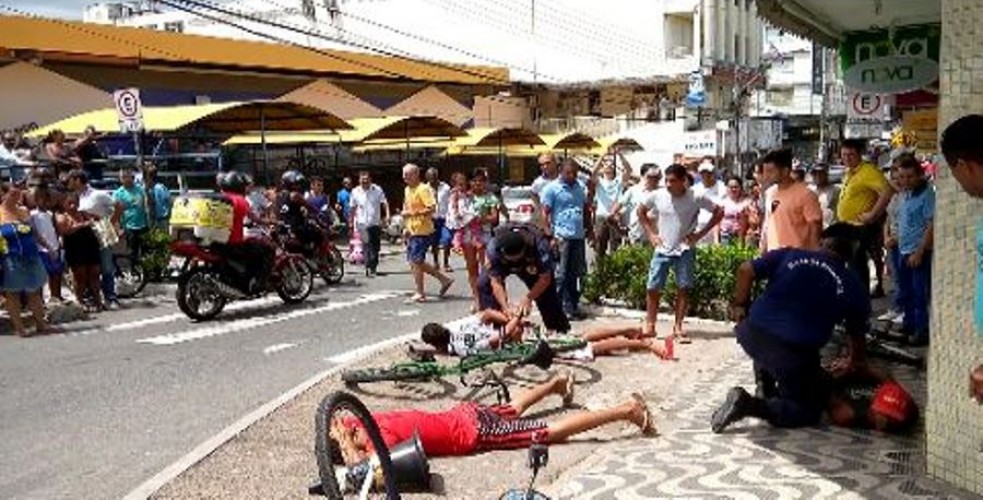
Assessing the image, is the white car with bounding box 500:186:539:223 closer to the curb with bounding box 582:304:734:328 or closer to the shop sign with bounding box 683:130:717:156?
the curb with bounding box 582:304:734:328

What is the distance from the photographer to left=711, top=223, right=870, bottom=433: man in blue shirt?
19.1 ft

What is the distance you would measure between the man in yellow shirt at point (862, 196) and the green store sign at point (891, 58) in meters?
1.35

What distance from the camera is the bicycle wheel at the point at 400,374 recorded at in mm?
7445

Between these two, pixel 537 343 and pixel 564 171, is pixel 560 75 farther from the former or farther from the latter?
pixel 537 343

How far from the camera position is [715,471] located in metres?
5.39

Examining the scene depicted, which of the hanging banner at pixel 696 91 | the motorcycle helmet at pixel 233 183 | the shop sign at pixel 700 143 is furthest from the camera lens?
the hanging banner at pixel 696 91

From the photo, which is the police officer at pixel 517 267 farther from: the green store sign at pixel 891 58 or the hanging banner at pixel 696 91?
the hanging banner at pixel 696 91

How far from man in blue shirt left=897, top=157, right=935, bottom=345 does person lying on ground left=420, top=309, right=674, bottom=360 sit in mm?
2111

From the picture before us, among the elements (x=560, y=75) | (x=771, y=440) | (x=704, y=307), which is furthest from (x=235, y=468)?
(x=560, y=75)

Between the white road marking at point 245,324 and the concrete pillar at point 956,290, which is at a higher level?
the concrete pillar at point 956,290

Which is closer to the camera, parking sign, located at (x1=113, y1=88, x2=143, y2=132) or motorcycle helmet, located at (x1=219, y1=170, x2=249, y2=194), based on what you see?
motorcycle helmet, located at (x1=219, y1=170, x2=249, y2=194)

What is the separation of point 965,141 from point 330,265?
12.7 metres

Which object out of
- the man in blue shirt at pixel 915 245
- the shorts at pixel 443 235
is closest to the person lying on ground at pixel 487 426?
the man in blue shirt at pixel 915 245

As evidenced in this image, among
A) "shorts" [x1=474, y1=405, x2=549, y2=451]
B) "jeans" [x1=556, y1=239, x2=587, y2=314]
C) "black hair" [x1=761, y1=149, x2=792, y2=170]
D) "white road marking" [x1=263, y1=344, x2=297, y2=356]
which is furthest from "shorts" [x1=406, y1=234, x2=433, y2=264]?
"shorts" [x1=474, y1=405, x2=549, y2=451]
